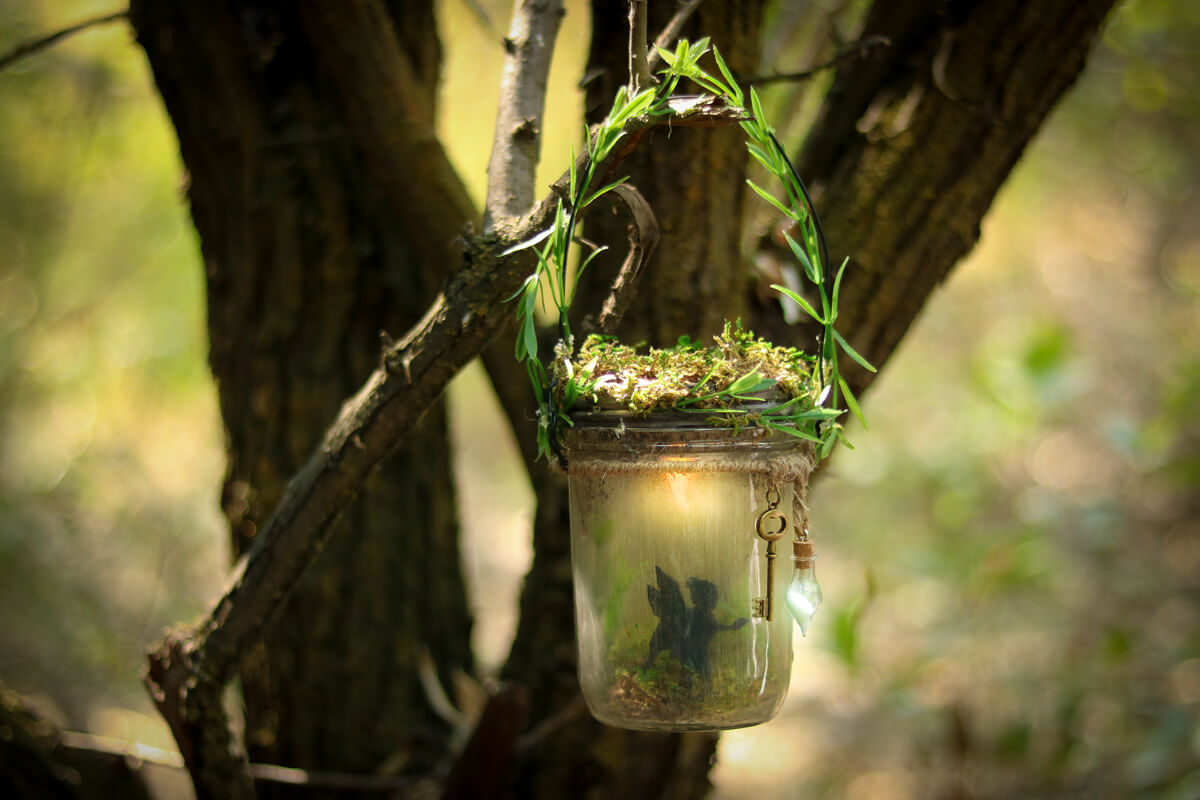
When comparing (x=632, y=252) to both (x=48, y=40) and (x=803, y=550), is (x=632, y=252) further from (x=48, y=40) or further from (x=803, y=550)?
(x=48, y=40)

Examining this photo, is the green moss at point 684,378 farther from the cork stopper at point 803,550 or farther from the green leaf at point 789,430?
the cork stopper at point 803,550

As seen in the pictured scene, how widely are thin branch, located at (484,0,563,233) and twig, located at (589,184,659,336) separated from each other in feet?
0.48

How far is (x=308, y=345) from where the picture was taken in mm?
1854

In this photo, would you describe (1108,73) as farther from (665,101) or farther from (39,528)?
(39,528)

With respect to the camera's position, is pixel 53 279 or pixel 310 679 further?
pixel 53 279

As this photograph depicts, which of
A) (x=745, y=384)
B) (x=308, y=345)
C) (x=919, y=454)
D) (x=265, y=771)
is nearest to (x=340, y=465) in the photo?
(x=745, y=384)

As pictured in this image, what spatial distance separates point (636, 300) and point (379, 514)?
783mm

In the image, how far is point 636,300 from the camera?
1.42 metres

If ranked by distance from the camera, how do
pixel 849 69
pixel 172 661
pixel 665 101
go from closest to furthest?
pixel 665 101, pixel 172 661, pixel 849 69

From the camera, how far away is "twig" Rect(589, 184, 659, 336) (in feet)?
3.38

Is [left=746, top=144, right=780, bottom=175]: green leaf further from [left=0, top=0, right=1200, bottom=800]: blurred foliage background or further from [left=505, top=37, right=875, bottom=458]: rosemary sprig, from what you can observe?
[left=0, top=0, right=1200, bottom=800]: blurred foliage background

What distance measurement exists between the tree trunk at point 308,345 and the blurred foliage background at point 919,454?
4.39ft

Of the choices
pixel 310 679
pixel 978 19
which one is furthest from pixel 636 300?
pixel 310 679

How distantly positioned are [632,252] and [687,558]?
0.36 metres
